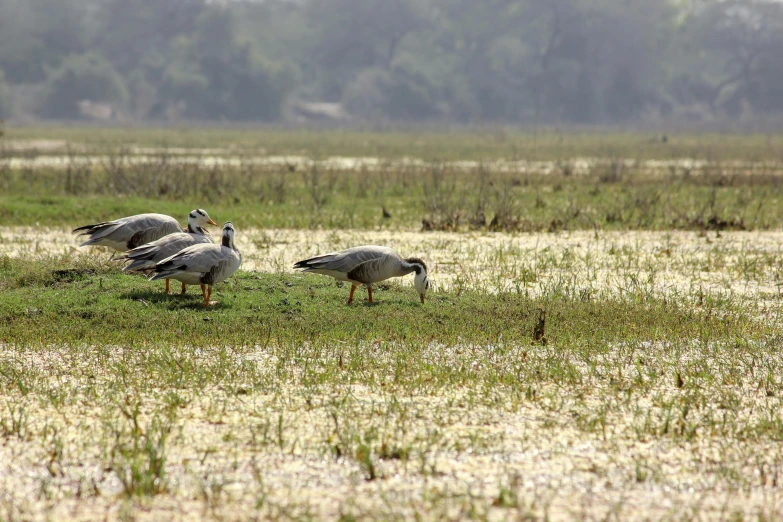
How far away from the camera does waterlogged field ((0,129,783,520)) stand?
5.33m

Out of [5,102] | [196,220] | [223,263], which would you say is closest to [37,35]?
[5,102]

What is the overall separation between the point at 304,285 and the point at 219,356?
270cm

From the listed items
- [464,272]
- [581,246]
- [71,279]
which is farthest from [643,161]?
[71,279]

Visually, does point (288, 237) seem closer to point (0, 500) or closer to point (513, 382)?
point (513, 382)

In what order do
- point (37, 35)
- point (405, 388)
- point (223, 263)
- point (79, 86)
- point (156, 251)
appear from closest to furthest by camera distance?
point (405, 388)
point (223, 263)
point (156, 251)
point (79, 86)
point (37, 35)

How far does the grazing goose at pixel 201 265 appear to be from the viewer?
9164 mm

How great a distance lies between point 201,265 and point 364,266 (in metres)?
1.64

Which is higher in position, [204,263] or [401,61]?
[401,61]

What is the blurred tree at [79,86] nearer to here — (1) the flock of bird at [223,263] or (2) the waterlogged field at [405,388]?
(2) the waterlogged field at [405,388]

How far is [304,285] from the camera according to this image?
10.6 metres

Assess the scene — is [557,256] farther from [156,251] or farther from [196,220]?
[156,251]

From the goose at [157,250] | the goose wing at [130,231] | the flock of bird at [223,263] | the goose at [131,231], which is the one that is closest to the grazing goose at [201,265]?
the flock of bird at [223,263]

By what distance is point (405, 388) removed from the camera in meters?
7.18

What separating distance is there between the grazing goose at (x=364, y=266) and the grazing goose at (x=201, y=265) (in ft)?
Result: 2.31
